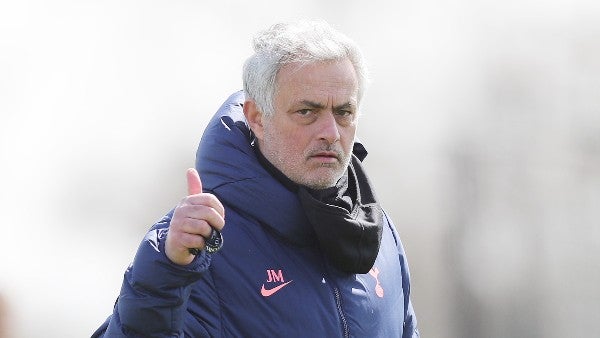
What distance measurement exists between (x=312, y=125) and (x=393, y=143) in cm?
384

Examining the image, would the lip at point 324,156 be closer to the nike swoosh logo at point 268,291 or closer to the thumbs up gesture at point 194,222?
the nike swoosh logo at point 268,291

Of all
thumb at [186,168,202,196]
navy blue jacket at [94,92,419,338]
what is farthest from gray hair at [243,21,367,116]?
thumb at [186,168,202,196]

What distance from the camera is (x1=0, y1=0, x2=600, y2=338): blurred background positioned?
5.33 meters

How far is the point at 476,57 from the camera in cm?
691

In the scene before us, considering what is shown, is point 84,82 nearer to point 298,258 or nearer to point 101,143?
point 101,143

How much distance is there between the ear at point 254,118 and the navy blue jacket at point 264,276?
3 cm

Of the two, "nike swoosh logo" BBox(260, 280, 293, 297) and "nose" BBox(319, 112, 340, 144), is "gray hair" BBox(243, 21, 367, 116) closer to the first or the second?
"nose" BBox(319, 112, 340, 144)

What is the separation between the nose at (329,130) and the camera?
106 inches

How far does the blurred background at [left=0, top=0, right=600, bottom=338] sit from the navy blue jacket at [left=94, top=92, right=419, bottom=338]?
2449mm

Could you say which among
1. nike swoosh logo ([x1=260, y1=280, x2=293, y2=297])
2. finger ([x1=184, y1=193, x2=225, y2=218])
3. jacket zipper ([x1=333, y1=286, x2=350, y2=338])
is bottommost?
jacket zipper ([x1=333, y1=286, x2=350, y2=338])

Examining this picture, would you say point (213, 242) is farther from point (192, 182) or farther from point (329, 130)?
point (329, 130)

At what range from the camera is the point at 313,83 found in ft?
8.89

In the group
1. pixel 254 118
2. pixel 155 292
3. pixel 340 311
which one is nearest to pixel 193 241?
pixel 155 292

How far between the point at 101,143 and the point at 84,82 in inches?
13.3
